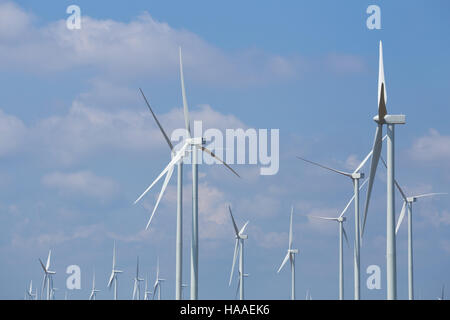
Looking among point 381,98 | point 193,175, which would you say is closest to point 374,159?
point 381,98

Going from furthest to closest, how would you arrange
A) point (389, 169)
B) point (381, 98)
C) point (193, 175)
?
point (193, 175) → point (381, 98) → point (389, 169)

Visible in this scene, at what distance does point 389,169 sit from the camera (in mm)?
37844

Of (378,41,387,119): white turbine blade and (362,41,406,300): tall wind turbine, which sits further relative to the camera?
(378,41,387,119): white turbine blade

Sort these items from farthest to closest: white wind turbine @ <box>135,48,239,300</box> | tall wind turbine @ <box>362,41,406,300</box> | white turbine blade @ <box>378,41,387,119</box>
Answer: white wind turbine @ <box>135,48,239,300</box>
white turbine blade @ <box>378,41,387,119</box>
tall wind turbine @ <box>362,41,406,300</box>

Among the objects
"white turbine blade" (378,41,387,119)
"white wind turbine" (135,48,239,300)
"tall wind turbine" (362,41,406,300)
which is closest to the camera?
"tall wind turbine" (362,41,406,300)

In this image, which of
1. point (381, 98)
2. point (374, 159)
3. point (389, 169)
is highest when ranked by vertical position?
point (381, 98)

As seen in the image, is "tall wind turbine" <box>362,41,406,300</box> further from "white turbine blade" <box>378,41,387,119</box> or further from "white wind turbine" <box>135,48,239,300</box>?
"white wind turbine" <box>135,48,239,300</box>

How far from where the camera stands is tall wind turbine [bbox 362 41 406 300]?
120 ft

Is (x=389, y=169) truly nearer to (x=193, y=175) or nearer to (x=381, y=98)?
(x=381, y=98)


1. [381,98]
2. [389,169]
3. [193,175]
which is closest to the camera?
A: [389,169]

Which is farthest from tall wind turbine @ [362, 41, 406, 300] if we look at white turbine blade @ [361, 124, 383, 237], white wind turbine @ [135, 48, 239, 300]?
white wind turbine @ [135, 48, 239, 300]

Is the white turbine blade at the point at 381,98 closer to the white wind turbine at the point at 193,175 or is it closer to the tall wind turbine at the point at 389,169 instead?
the tall wind turbine at the point at 389,169
